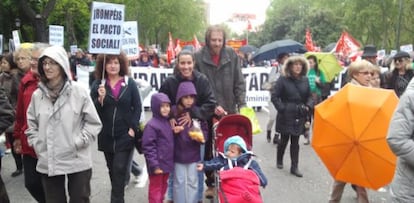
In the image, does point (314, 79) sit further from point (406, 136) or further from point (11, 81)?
point (406, 136)

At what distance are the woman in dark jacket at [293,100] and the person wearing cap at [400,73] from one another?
151cm

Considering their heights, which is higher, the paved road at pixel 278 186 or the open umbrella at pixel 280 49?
the open umbrella at pixel 280 49

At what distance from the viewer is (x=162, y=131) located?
15.5ft

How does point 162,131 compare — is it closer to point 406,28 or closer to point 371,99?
point 371,99

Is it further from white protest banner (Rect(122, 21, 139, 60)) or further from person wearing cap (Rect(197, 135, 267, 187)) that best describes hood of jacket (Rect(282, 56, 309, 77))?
white protest banner (Rect(122, 21, 139, 60))

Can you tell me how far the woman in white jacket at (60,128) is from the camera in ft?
12.8

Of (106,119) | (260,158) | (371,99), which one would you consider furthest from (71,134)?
(260,158)

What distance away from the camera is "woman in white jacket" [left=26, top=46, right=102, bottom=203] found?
3.90m

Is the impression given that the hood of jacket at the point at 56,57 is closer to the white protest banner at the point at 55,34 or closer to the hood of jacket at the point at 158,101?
the hood of jacket at the point at 158,101

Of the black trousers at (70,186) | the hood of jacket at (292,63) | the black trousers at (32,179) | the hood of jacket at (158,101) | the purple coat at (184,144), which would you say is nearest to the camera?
the black trousers at (70,186)

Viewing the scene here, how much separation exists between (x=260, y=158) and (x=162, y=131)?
390 cm

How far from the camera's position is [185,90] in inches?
189

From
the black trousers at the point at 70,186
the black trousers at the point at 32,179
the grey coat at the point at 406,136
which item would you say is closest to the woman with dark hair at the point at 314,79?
the black trousers at the point at 32,179

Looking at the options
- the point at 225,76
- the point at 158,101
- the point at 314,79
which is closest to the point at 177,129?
the point at 158,101
